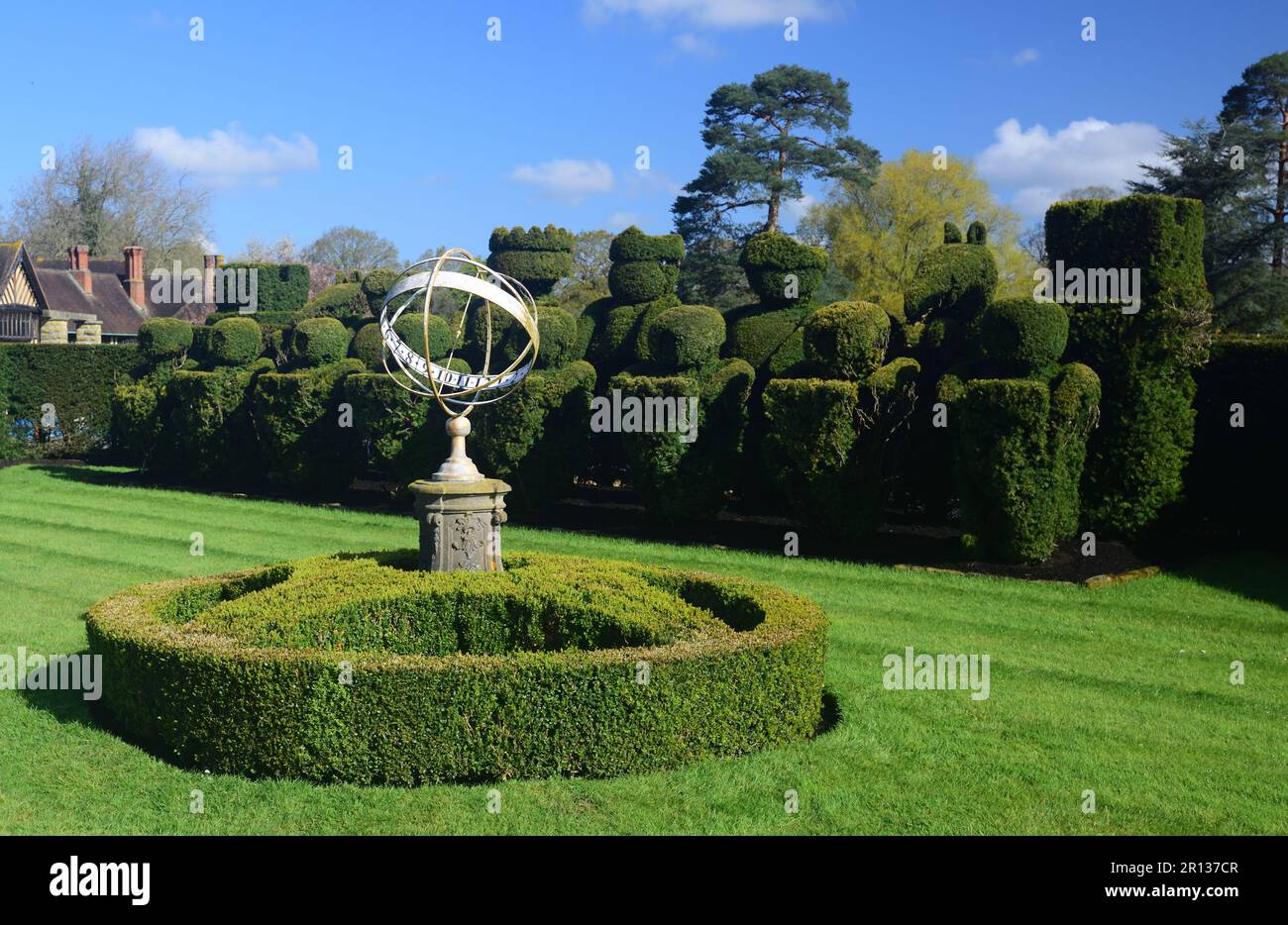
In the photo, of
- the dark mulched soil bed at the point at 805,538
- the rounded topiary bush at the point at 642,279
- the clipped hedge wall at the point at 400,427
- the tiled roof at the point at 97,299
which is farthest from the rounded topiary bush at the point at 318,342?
the tiled roof at the point at 97,299

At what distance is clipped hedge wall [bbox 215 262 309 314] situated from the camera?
93.2ft

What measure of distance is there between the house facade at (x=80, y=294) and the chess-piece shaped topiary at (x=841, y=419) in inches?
1410

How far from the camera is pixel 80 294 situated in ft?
177

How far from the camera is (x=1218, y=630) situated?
12305mm

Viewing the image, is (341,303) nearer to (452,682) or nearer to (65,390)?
(65,390)

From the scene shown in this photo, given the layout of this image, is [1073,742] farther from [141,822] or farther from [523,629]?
[141,822]

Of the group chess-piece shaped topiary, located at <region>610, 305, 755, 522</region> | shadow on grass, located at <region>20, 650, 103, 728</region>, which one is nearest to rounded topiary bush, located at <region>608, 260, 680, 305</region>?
chess-piece shaped topiary, located at <region>610, 305, 755, 522</region>

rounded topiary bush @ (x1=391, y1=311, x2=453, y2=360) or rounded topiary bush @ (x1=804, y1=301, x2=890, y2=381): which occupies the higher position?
rounded topiary bush @ (x1=391, y1=311, x2=453, y2=360)

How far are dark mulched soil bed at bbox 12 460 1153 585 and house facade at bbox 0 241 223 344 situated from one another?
3119 cm

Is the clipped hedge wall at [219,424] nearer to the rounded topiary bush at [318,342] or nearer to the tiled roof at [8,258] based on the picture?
the rounded topiary bush at [318,342]

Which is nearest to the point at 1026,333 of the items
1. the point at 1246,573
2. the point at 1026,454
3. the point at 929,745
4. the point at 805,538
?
the point at 1026,454

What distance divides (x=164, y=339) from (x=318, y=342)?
566cm

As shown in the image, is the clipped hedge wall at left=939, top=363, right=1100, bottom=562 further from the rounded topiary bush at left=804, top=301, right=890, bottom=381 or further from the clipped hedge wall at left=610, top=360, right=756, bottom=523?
the clipped hedge wall at left=610, top=360, right=756, bottom=523

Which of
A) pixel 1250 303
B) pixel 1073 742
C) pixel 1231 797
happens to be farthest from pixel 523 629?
pixel 1250 303
